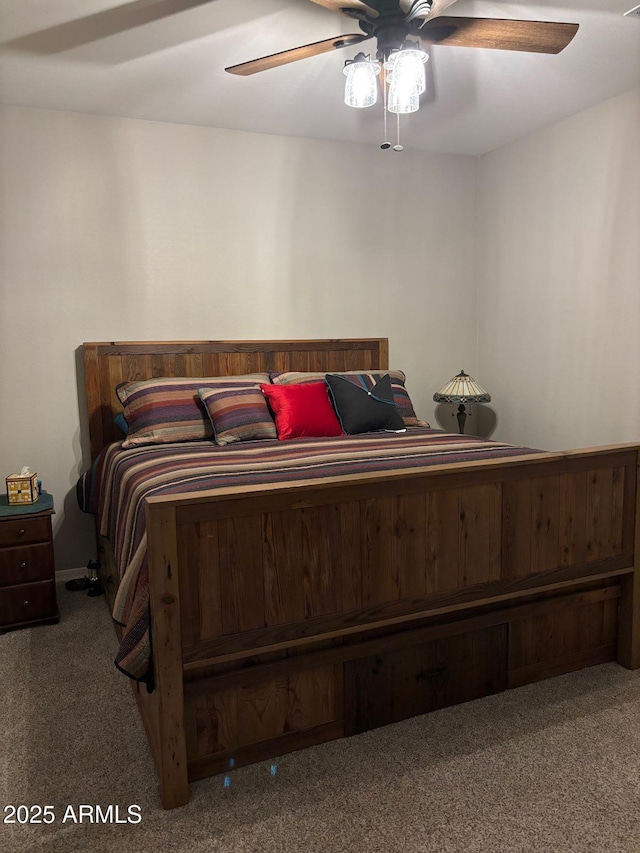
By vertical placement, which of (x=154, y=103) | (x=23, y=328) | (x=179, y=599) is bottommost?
(x=179, y=599)

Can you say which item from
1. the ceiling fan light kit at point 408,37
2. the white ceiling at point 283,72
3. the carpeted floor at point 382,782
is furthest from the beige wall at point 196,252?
the carpeted floor at point 382,782

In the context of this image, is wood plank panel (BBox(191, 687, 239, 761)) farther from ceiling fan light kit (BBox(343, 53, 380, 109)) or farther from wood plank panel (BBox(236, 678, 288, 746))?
ceiling fan light kit (BBox(343, 53, 380, 109))

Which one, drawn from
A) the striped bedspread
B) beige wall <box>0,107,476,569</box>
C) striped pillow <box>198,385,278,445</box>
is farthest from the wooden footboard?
beige wall <box>0,107,476,569</box>

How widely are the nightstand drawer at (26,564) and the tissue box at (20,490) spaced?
9.2 inches

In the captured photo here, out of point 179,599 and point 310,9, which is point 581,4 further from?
point 179,599

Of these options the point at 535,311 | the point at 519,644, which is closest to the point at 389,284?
the point at 535,311

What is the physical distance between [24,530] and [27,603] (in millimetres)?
336

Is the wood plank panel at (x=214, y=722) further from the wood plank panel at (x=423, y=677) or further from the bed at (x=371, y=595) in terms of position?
the wood plank panel at (x=423, y=677)

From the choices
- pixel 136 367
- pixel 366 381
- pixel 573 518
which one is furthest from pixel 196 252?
pixel 573 518

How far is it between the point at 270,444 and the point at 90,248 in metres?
1.53

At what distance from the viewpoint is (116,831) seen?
1.66 m

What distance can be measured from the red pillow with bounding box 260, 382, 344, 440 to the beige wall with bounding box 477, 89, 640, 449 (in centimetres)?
149

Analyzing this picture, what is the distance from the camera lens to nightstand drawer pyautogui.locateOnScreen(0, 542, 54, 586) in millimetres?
2885

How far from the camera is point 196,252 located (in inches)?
144
